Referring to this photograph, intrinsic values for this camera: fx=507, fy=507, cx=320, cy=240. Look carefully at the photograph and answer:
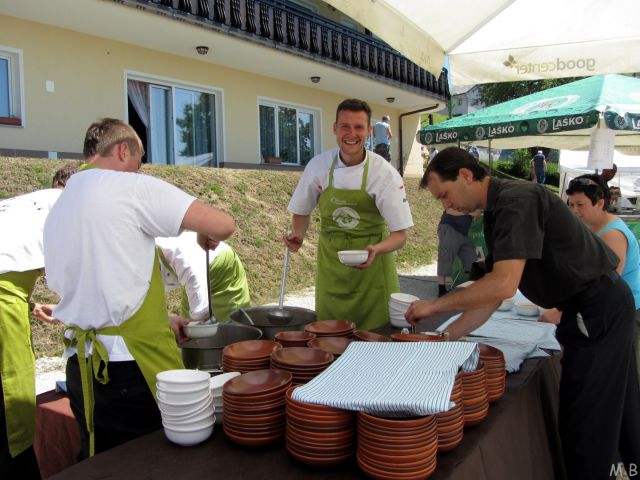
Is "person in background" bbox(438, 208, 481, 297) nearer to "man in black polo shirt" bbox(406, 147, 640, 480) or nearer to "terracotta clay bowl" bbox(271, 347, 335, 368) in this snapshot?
"man in black polo shirt" bbox(406, 147, 640, 480)

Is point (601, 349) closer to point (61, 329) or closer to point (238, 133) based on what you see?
point (61, 329)

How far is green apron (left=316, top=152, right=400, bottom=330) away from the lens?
274cm

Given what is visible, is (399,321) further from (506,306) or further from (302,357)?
(302,357)

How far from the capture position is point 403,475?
112 centimetres

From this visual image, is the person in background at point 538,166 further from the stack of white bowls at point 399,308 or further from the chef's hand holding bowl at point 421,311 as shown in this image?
the chef's hand holding bowl at point 421,311

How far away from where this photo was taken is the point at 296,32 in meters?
10.5

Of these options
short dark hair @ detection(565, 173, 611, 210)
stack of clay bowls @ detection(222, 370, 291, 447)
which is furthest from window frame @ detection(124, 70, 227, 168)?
stack of clay bowls @ detection(222, 370, 291, 447)

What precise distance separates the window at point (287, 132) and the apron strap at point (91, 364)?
10.7 meters

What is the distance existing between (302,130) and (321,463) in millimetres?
12567

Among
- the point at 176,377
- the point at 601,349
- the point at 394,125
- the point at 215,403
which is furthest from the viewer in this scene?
the point at 394,125

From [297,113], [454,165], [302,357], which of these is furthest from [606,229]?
[297,113]

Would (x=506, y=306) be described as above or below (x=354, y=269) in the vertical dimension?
below

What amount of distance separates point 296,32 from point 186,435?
10.4m

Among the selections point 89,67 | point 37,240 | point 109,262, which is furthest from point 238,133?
point 109,262
